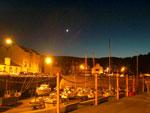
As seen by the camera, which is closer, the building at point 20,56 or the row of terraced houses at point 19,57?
the row of terraced houses at point 19,57

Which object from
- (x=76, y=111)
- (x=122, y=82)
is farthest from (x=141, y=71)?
(x=76, y=111)

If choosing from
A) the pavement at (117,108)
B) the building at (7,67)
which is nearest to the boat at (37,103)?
the pavement at (117,108)

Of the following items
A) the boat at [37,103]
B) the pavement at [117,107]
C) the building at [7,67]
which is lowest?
the boat at [37,103]

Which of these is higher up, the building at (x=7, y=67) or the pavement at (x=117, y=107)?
the building at (x=7, y=67)

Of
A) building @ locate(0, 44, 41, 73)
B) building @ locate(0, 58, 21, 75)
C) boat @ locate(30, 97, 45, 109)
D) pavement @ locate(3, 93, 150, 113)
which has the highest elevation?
building @ locate(0, 44, 41, 73)

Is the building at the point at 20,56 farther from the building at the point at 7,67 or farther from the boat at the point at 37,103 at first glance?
the boat at the point at 37,103

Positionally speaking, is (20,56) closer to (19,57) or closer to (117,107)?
(19,57)

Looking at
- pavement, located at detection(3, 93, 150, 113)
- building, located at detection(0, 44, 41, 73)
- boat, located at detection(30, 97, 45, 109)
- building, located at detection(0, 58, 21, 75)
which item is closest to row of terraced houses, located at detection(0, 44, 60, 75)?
building, located at detection(0, 44, 41, 73)

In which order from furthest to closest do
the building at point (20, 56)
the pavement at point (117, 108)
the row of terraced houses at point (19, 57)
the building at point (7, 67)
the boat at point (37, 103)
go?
the building at point (20, 56) < the row of terraced houses at point (19, 57) < the building at point (7, 67) < the boat at point (37, 103) < the pavement at point (117, 108)

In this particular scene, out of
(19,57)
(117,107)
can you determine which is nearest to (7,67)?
(19,57)

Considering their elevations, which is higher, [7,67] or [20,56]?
[20,56]

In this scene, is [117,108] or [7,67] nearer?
[117,108]

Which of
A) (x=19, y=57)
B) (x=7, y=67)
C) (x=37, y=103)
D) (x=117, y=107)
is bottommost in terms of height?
(x=37, y=103)

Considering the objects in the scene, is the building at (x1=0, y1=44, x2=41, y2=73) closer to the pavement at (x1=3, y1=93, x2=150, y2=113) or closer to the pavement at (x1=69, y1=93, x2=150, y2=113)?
the pavement at (x1=3, y1=93, x2=150, y2=113)
